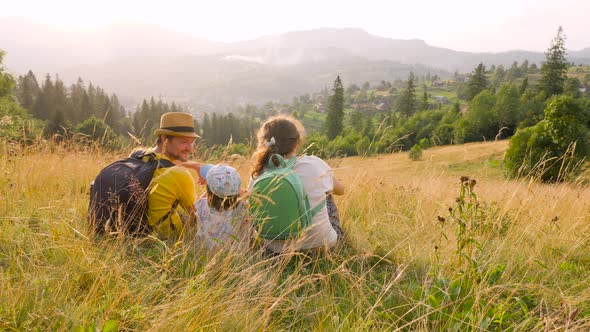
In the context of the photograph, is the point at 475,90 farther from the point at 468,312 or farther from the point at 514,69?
the point at 514,69

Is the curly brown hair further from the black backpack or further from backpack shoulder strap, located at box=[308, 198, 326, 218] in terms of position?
the black backpack

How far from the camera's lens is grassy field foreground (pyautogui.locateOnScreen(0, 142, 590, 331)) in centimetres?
173

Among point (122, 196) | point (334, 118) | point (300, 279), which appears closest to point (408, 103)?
point (334, 118)

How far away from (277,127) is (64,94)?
73422mm

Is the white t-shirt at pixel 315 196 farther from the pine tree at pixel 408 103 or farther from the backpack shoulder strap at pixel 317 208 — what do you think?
the pine tree at pixel 408 103

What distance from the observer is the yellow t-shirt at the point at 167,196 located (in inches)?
117

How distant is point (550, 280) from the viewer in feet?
8.47

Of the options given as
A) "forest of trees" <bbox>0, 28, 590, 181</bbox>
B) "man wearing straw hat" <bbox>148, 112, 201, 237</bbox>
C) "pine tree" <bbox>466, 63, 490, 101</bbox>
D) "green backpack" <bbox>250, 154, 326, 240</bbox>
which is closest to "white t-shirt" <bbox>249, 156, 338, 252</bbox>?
"green backpack" <bbox>250, 154, 326, 240</bbox>

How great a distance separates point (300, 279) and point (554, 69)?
6395 centimetres

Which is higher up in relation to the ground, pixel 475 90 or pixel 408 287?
pixel 475 90

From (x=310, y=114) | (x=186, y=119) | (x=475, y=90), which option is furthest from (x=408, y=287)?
(x=310, y=114)

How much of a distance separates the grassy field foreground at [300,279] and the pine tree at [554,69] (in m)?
59.5

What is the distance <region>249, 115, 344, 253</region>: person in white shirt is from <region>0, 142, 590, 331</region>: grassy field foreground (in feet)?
0.59

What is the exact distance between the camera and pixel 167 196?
301 centimetres
